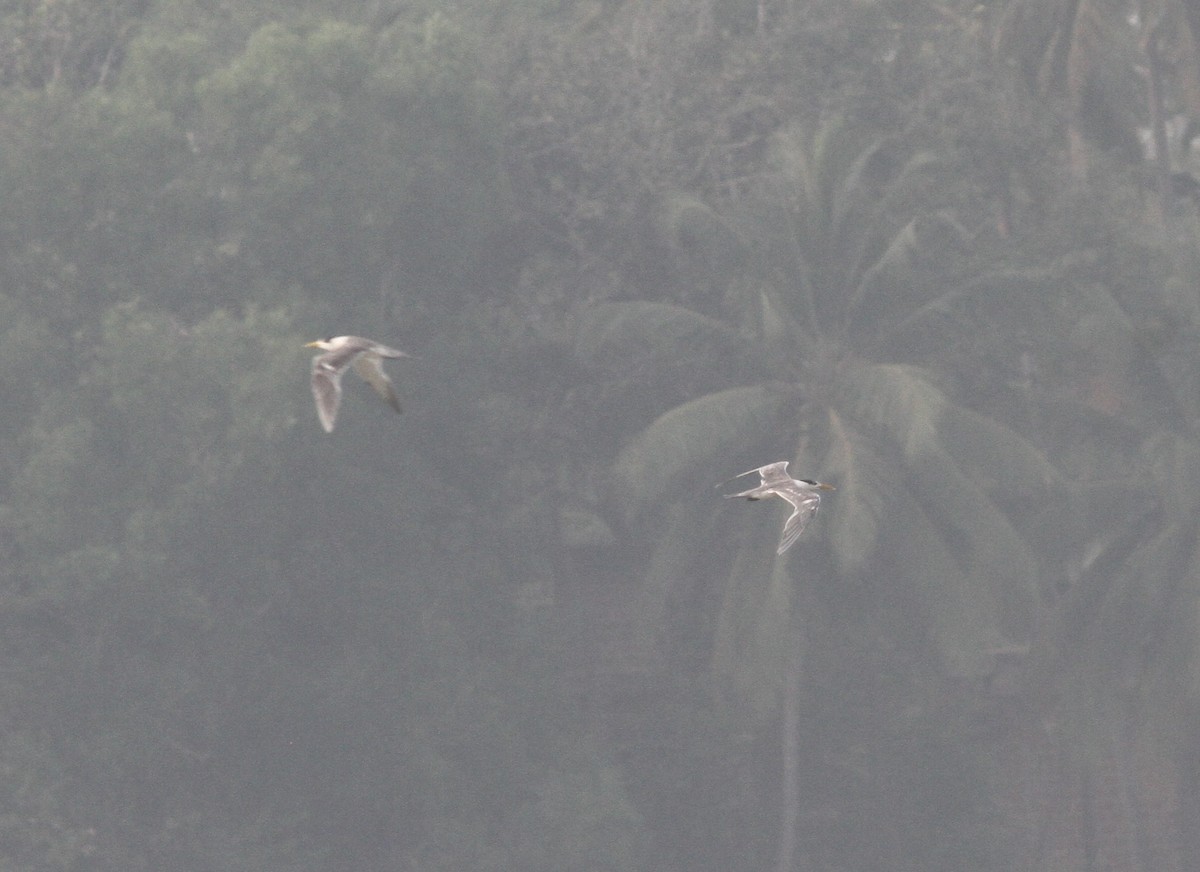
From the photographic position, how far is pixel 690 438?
24.1m

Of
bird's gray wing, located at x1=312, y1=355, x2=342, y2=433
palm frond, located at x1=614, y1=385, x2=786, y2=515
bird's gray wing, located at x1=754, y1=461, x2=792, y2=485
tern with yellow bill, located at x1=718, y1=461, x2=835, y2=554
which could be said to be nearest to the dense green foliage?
palm frond, located at x1=614, y1=385, x2=786, y2=515

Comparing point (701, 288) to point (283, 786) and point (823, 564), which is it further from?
point (283, 786)

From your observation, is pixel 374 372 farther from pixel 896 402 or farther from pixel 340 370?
pixel 896 402

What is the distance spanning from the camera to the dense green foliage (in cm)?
2292

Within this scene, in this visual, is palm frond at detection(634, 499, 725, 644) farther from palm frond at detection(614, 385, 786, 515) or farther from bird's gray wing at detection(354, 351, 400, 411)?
bird's gray wing at detection(354, 351, 400, 411)

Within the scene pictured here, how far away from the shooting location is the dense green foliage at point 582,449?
22.9 m

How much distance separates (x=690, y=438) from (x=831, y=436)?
1.52 m

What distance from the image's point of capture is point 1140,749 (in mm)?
25609

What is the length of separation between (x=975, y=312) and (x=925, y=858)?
706 cm

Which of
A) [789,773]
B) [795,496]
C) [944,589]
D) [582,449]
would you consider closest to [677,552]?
[582,449]

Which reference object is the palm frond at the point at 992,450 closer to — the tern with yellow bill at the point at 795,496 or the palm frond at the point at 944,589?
the palm frond at the point at 944,589

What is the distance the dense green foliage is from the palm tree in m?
0.07

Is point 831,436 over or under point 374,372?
over

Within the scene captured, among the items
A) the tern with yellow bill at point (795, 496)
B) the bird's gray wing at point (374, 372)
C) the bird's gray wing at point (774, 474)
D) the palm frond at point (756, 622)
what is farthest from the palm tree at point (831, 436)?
the bird's gray wing at point (374, 372)
